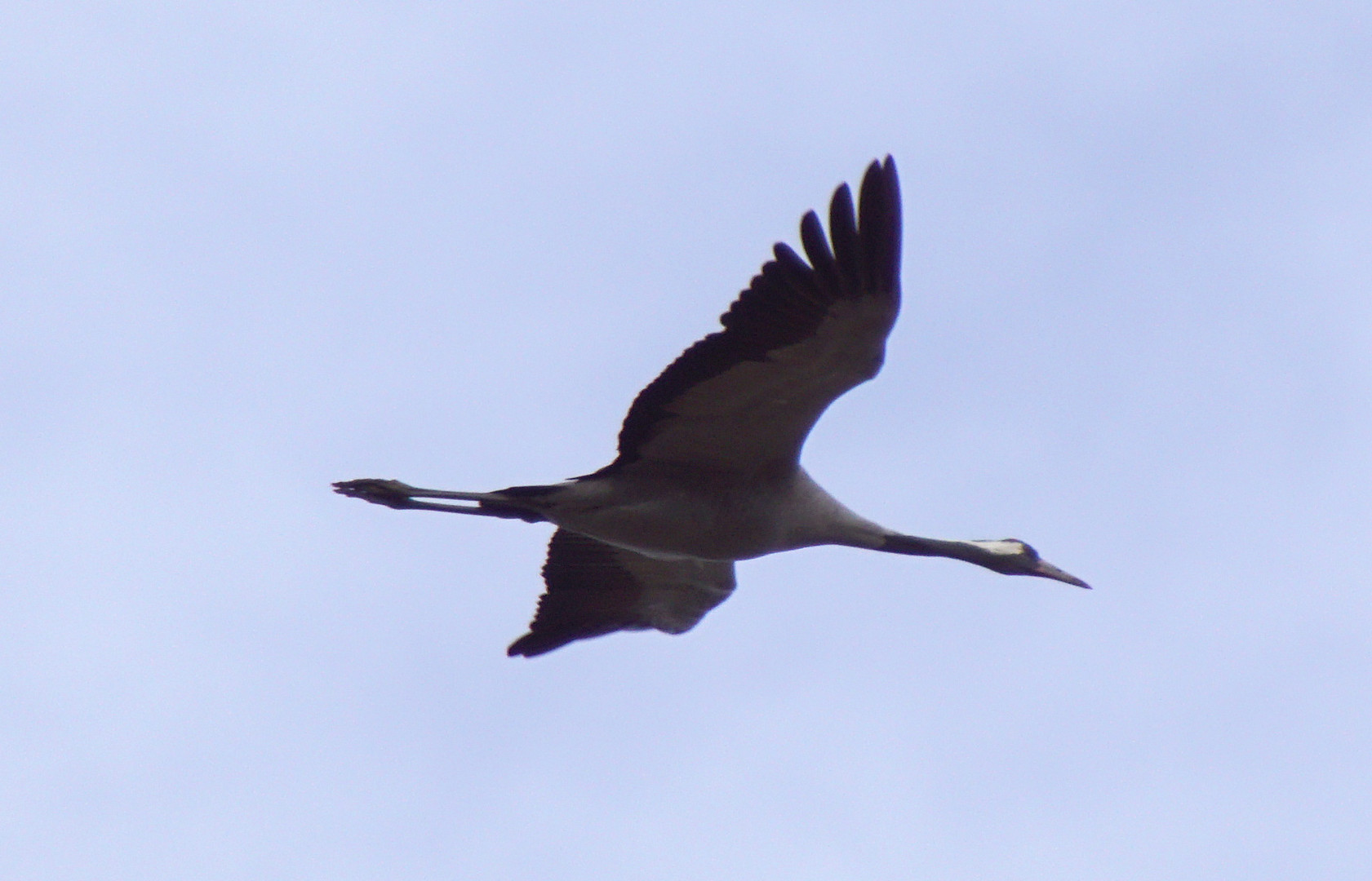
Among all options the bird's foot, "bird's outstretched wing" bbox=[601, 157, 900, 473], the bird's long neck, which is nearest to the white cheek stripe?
the bird's long neck

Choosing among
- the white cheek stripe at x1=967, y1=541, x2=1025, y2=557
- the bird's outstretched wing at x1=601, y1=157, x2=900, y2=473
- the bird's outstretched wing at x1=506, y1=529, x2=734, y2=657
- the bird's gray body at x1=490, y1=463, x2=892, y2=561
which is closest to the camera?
the bird's outstretched wing at x1=601, y1=157, x2=900, y2=473

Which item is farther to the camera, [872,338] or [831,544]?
[831,544]

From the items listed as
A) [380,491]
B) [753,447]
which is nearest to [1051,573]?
[753,447]

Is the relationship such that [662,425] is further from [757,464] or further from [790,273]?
[790,273]

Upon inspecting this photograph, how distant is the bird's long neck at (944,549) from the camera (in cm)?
1267

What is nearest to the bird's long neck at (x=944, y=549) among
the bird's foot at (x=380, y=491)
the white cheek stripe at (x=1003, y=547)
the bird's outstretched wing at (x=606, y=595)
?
the white cheek stripe at (x=1003, y=547)

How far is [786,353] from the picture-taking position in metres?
11.3

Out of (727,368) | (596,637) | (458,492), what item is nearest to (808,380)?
(727,368)

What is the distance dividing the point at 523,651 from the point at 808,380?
3.98 meters

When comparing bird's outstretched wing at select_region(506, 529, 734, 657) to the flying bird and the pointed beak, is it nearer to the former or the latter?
the flying bird

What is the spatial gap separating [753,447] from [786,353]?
1007 millimetres

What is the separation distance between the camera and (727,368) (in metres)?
11.4

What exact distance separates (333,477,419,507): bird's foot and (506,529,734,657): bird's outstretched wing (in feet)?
6.03

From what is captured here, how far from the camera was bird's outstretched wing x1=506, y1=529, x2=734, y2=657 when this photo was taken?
14.2 meters
